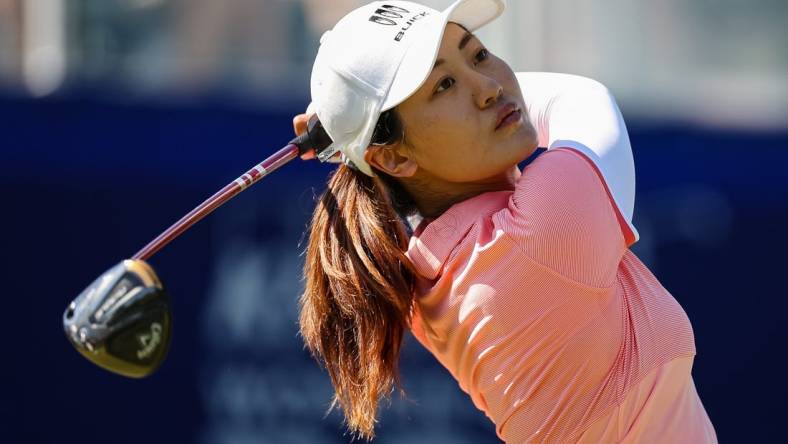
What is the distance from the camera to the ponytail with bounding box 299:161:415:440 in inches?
89.5

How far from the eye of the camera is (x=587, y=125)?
88.7 inches

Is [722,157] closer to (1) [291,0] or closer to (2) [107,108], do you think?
(1) [291,0]

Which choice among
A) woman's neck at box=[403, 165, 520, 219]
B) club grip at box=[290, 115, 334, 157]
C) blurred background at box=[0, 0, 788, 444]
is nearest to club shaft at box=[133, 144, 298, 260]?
club grip at box=[290, 115, 334, 157]

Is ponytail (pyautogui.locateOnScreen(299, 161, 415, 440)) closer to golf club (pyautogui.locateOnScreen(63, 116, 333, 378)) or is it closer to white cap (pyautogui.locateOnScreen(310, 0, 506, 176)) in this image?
white cap (pyautogui.locateOnScreen(310, 0, 506, 176))

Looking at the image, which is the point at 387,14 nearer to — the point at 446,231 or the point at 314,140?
the point at 314,140

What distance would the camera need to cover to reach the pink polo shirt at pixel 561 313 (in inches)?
82.1

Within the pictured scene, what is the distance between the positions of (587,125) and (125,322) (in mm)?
892

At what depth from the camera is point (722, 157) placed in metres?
4.61

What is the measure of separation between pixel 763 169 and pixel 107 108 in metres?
2.42

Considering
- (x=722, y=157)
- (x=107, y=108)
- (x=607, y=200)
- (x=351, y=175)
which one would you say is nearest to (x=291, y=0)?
(x=107, y=108)

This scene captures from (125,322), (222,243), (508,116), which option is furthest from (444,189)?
(222,243)

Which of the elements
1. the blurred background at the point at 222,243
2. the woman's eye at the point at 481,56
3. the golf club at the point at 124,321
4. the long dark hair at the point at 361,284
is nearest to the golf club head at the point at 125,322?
the golf club at the point at 124,321

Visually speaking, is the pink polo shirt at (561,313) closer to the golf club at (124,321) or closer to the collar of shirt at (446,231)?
the collar of shirt at (446,231)

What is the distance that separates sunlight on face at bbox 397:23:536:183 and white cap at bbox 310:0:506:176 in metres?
0.05
